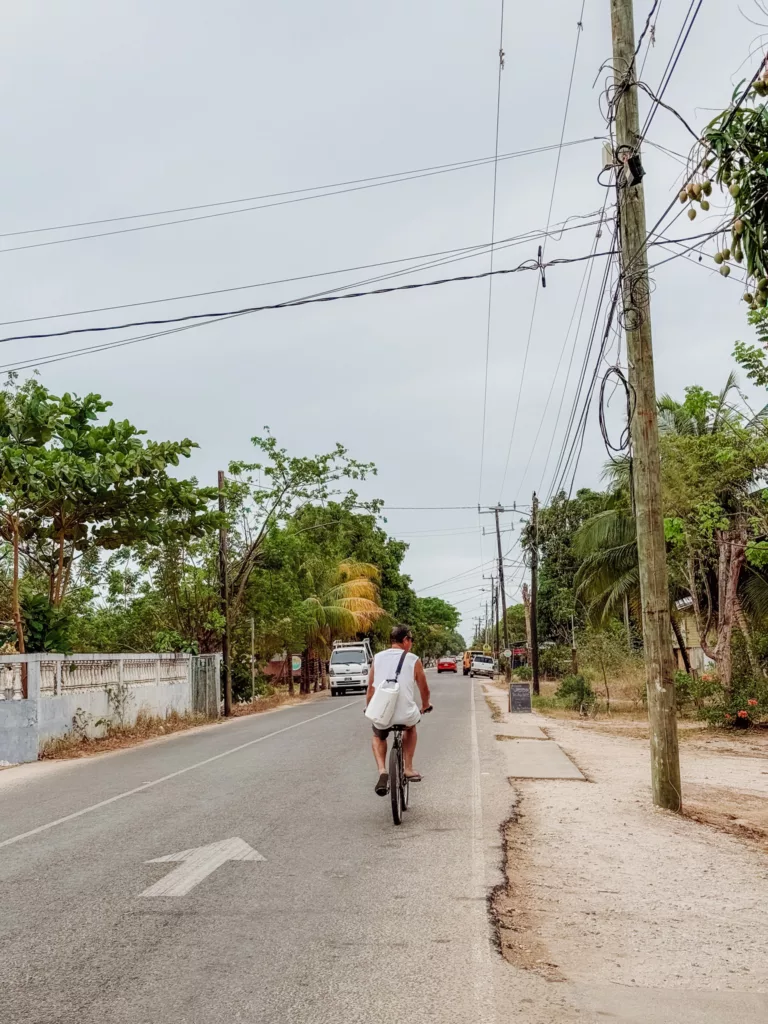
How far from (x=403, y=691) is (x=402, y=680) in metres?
0.13

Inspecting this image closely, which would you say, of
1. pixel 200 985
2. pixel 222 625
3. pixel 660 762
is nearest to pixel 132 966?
pixel 200 985

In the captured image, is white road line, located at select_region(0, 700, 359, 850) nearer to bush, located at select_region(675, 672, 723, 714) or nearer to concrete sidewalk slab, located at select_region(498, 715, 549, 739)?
concrete sidewalk slab, located at select_region(498, 715, 549, 739)

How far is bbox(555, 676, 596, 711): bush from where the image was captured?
1153 inches

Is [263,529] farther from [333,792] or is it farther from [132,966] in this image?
[132,966]

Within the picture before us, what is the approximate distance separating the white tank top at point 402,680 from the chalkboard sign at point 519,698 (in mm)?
19113

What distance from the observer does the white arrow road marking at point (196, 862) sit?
6820mm

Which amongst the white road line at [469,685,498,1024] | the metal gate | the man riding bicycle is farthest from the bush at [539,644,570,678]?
the white road line at [469,685,498,1024]

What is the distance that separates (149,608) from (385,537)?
123 feet

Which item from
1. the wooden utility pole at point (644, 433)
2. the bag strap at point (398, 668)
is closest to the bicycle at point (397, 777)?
the bag strap at point (398, 668)

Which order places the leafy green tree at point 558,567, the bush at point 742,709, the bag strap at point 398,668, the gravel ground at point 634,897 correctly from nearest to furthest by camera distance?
1. the gravel ground at point 634,897
2. the bag strap at point 398,668
3. the bush at point 742,709
4. the leafy green tree at point 558,567

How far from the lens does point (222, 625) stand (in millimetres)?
32906

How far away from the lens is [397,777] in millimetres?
9281

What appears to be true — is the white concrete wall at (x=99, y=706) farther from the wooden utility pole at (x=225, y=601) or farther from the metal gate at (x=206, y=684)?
the wooden utility pole at (x=225, y=601)

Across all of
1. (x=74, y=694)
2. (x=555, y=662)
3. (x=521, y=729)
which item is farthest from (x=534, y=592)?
(x=74, y=694)
